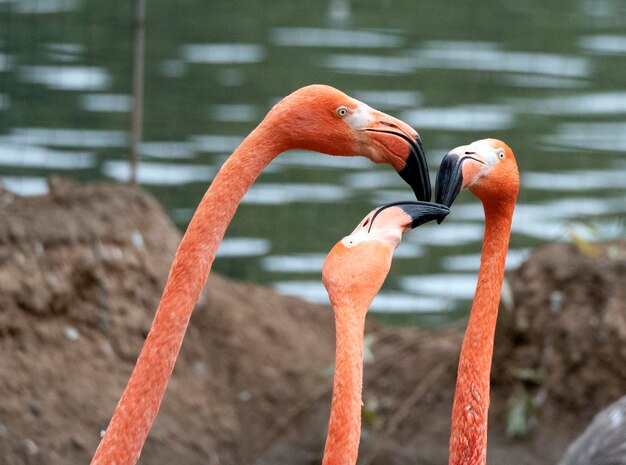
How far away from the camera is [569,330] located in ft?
21.0

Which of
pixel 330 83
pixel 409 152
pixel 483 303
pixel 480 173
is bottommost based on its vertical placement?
pixel 330 83

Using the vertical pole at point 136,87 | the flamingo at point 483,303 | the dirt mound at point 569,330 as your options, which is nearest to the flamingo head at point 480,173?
the flamingo at point 483,303

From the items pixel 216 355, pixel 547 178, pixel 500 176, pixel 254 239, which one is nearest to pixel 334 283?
pixel 500 176

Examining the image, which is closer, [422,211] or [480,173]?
[422,211]

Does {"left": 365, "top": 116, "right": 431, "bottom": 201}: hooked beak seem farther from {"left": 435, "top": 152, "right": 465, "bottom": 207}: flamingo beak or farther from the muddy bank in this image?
the muddy bank

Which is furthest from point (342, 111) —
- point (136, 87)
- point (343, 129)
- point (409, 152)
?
point (136, 87)

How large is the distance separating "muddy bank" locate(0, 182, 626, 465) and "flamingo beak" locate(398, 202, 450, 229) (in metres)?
2.41

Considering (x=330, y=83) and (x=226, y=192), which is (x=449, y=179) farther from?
(x=330, y=83)

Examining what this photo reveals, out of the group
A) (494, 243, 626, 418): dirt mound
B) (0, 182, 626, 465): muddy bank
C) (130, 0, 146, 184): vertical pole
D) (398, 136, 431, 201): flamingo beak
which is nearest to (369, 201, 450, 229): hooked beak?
(398, 136, 431, 201): flamingo beak

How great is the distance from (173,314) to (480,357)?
1210 millimetres

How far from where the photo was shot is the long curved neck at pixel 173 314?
365 centimetres

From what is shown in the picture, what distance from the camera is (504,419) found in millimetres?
6383

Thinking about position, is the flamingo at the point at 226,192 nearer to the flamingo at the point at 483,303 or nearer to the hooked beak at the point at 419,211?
the hooked beak at the point at 419,211

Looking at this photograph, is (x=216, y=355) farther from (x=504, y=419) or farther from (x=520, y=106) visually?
(x=520, y=106)
